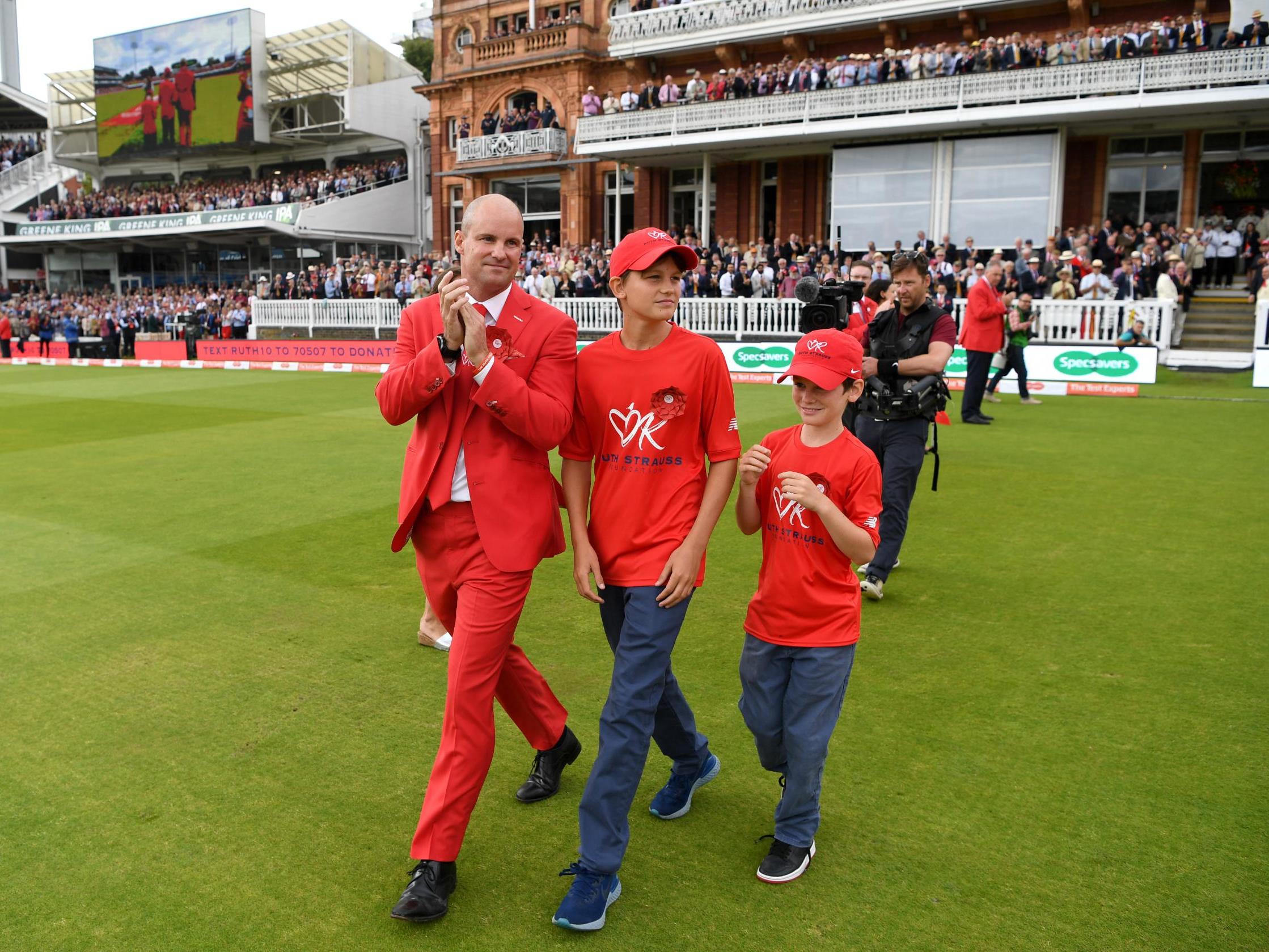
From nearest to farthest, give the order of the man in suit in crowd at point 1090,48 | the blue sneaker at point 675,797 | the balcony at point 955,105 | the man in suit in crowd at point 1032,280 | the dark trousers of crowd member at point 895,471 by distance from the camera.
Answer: the blue sneaker at point 675,797 < the dark trousers of crowd member at point 895,471 < the man in suit in crowd at point 1032,280 < the balcony at point 955,105 < the man in suit in crowd at point 1090,48

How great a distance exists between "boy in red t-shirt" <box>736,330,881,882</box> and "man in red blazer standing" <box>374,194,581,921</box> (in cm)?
70

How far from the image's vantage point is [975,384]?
13039 mm

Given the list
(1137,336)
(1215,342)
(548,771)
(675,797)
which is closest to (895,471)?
(675,797)

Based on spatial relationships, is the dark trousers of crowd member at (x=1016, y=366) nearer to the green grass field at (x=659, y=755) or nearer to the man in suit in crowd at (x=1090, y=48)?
the green grass field at (x=659, y=755)

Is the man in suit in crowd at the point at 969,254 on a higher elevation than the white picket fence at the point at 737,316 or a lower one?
higher

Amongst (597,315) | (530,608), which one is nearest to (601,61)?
(597,315)

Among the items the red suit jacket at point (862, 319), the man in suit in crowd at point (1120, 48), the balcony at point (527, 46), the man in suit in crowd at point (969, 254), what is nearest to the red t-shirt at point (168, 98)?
the balcony at point (527, 46)

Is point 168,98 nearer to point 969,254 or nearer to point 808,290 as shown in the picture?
point 969,254

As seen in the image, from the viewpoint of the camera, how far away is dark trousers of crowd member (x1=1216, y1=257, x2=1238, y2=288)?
74.2ft

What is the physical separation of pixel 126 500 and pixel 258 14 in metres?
42.5

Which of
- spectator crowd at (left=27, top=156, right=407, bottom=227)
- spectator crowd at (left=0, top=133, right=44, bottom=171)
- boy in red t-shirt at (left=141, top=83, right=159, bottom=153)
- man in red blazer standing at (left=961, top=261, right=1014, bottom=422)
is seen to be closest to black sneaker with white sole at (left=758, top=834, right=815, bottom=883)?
man in red blazer standing at (left=961, top=261, right=1014, bottom=422)

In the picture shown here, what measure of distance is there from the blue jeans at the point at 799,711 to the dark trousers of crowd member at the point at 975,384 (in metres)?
10.6

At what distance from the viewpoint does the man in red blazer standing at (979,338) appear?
12211mm

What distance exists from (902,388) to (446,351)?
11.4 ft
